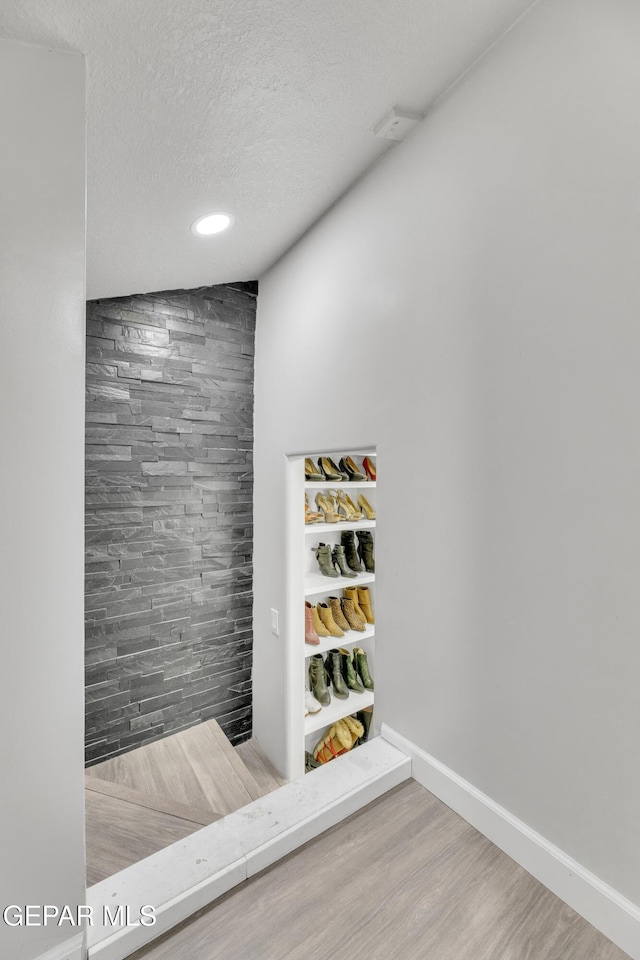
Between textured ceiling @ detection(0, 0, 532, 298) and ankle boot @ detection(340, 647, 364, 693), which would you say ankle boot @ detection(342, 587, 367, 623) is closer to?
ankle boot @ detection(340, 647, 364, 693)

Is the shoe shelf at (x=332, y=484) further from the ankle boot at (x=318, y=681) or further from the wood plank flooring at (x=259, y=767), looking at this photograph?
the wood plank flooring at (x=259, y=767)

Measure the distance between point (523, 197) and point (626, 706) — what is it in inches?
47.1

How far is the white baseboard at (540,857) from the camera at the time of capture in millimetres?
902

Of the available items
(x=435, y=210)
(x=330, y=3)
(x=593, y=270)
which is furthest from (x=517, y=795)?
(x=330, y=3)

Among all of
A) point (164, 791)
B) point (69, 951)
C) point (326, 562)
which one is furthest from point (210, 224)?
point (164, 791)

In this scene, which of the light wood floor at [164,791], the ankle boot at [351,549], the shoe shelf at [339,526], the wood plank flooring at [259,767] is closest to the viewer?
the light wood floor at [164,791]

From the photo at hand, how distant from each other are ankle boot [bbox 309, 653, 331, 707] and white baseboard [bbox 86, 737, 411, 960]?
4.56ft

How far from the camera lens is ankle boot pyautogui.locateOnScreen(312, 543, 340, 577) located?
2.80 metres

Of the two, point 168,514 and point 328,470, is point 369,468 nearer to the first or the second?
point 328,470

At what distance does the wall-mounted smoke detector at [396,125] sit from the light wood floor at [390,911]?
208cm

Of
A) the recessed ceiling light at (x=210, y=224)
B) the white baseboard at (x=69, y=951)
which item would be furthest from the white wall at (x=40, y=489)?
the recessed ceiling light at (x=210, y=224)

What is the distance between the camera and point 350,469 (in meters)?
2.91

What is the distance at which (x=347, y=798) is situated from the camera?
1226 mm

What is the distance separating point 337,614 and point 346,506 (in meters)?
0.70
